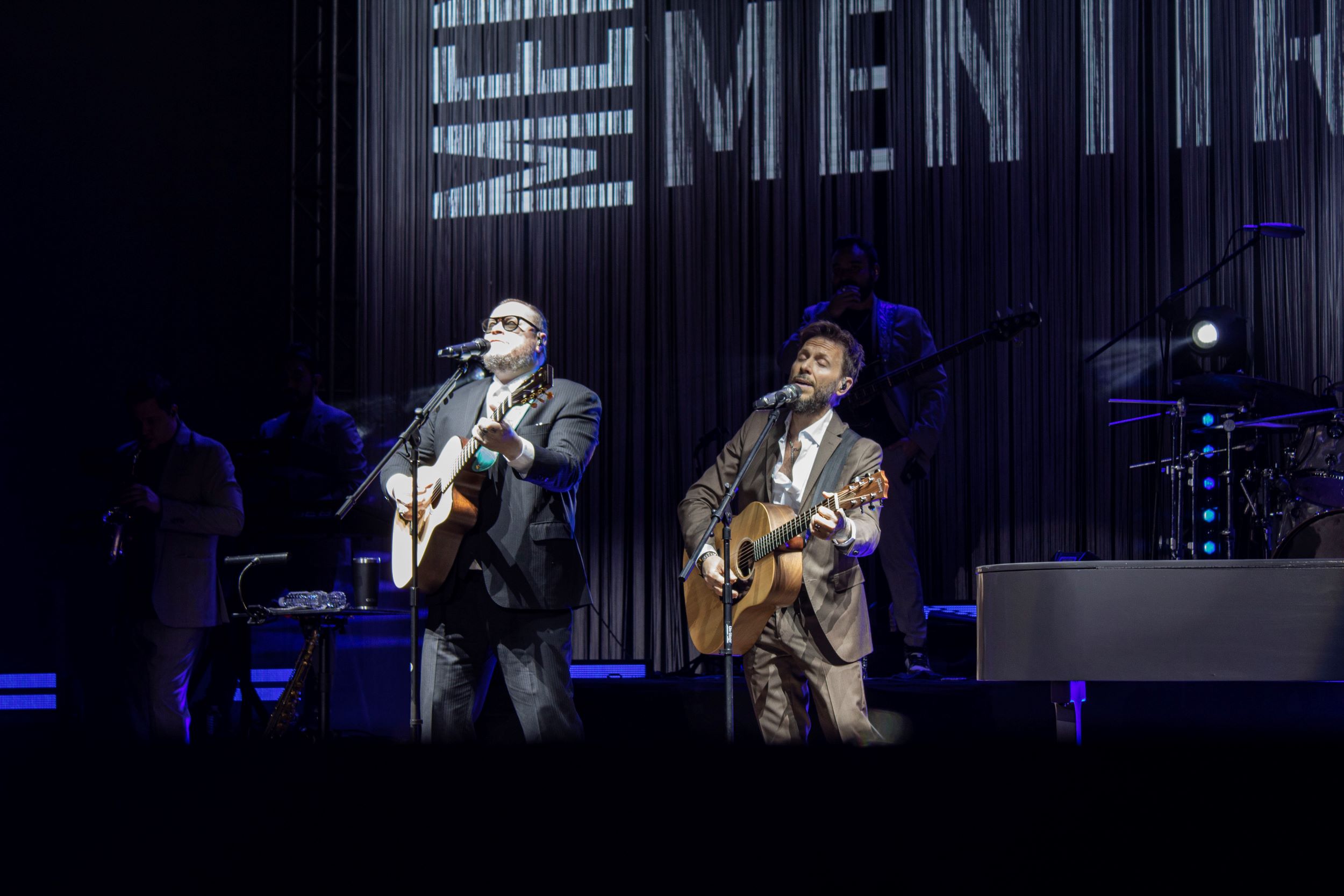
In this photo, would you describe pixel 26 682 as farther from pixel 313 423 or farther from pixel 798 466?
pixel 798 466

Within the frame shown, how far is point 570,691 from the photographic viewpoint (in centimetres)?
363

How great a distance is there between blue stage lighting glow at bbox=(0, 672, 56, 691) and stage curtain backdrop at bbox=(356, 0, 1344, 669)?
88.1 inches

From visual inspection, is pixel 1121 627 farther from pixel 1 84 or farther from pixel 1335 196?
pixel 1 84

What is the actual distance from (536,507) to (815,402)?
0.93 metres

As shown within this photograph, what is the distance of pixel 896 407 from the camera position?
225 inches

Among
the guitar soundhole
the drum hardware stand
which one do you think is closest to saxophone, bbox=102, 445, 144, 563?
the guitar soundhole

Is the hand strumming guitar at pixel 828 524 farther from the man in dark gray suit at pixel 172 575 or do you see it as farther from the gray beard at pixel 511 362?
the man in dark gray suit at pixel 172 575

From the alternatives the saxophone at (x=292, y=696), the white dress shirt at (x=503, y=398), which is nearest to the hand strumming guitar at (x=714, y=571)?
the white dress shirt at (x=503, y=398)

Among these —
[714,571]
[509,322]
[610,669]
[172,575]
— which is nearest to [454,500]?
[509,322]

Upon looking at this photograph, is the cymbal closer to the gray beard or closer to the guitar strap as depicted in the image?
the guitar strap

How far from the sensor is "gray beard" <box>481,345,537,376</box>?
384 cm

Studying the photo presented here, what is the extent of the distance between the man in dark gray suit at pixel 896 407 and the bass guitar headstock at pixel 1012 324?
1.24ft

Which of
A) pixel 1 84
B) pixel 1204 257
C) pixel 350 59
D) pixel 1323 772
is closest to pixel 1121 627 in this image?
pixel 1323 772

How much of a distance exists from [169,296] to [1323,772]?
7582mm
